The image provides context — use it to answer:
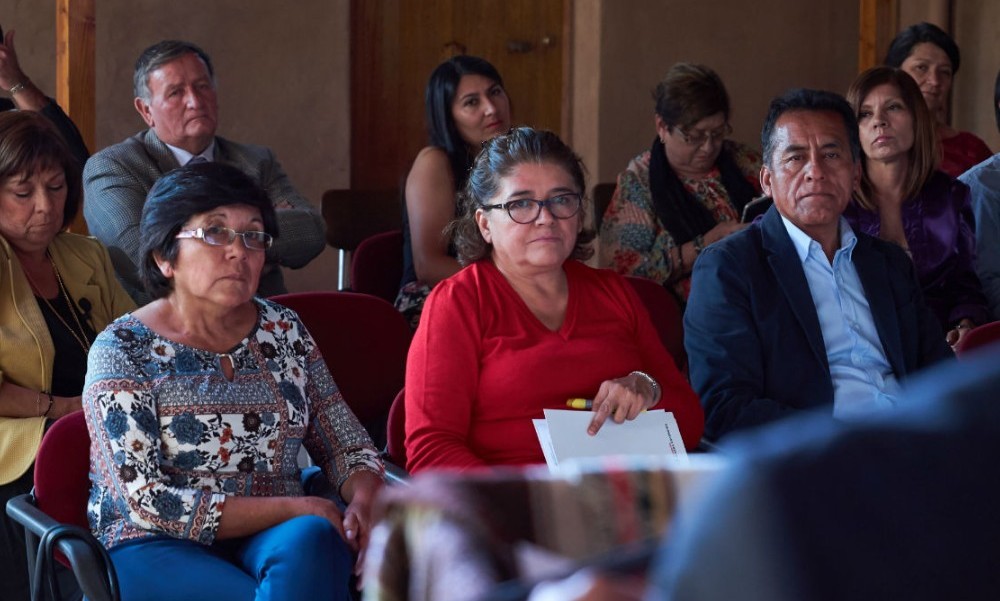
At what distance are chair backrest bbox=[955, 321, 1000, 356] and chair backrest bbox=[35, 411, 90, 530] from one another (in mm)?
2138

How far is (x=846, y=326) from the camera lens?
2863 mm

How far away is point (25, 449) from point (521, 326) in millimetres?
1151

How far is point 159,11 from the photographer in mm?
5488

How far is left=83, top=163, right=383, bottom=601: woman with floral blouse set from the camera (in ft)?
7.36

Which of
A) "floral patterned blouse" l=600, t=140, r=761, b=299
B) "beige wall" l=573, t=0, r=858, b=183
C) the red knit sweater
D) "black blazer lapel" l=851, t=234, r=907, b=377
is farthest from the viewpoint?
"beige wall" l=573, t=0, r=858, b=183

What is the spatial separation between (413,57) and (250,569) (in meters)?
4.34

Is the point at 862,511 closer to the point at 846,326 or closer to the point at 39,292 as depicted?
the point at 846,326

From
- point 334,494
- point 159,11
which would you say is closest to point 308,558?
point 334,494

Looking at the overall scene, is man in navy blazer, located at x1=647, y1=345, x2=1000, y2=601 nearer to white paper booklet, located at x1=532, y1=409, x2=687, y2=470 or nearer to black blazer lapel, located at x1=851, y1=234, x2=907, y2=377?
white paper booklet, located at x1=532, y1=409, x2=687, y2=470

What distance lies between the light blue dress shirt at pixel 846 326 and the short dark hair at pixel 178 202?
128 cm

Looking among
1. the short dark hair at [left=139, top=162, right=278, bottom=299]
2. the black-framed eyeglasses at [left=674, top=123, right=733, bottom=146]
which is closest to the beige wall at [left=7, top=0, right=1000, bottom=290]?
the black-framed eyeglasses at [left=674, top=123, right=733, bottom=146]

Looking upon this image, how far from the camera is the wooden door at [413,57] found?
20.3ft

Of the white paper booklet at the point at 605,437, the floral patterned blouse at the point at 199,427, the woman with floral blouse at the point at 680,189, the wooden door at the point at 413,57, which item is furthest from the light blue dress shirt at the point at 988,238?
the wooden door at the point at 413,57

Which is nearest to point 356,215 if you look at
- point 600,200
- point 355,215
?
point 355,215
